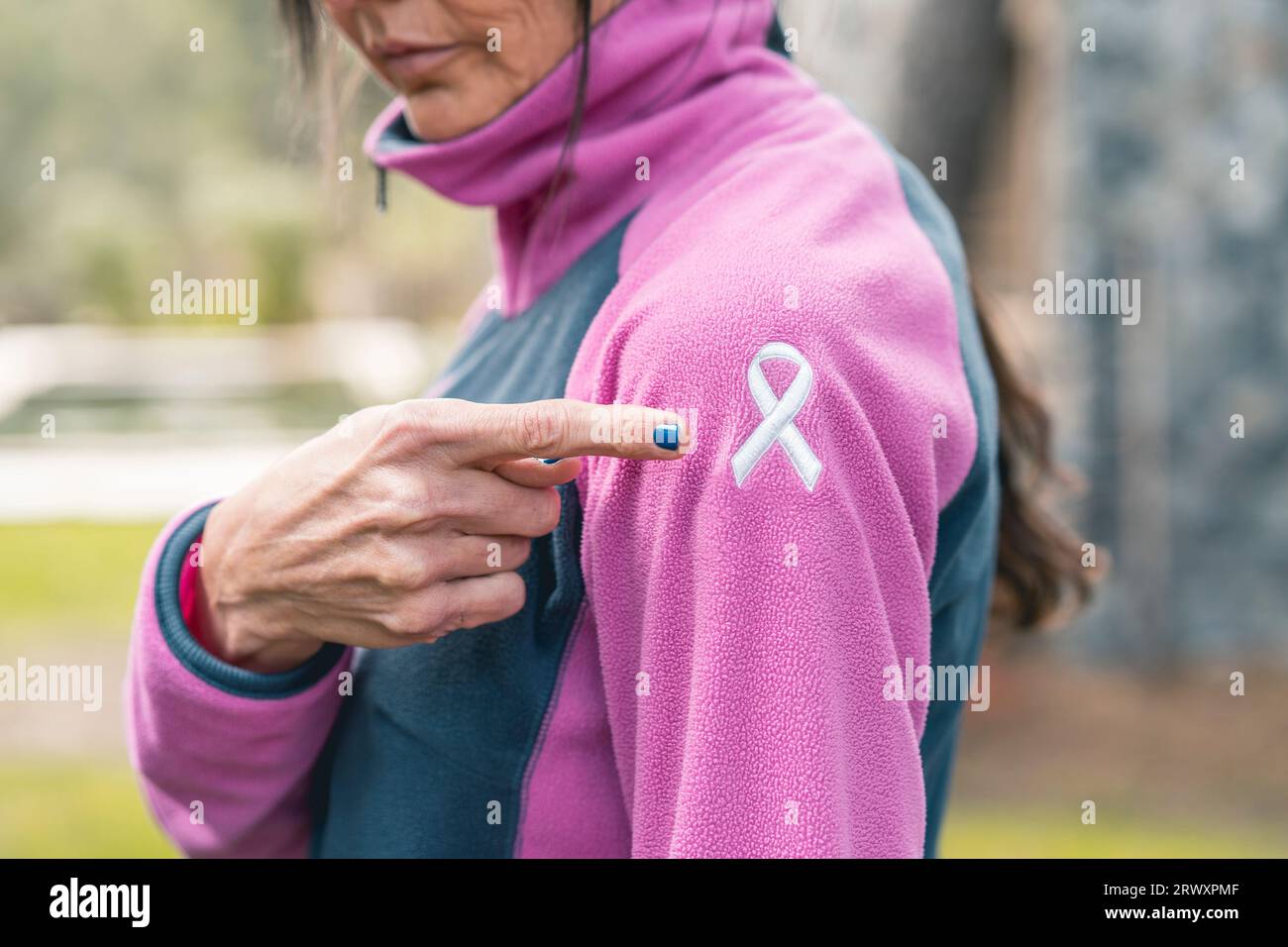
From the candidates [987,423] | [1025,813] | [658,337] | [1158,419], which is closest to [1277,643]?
[1158,419]

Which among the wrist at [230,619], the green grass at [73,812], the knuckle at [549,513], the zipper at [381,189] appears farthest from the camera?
the green grass at [73,812]

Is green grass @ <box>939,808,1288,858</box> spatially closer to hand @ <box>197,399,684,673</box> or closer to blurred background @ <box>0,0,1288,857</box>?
blurred background @ <box>0,0,1288,857</box>

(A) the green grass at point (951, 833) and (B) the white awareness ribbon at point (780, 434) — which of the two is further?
(A) the green grass at point (951, 833)

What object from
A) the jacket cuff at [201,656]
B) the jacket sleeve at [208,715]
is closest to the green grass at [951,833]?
the jacket sleeve at [208,715]

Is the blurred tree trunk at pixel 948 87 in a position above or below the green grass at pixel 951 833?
above

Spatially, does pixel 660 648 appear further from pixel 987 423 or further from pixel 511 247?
pixel 511 247

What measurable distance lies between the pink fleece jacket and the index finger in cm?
3

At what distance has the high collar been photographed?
125 cm

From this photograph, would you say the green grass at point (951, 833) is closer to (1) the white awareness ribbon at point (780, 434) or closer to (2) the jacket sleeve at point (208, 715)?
(2) the jacket sleeve at point (208, 715)

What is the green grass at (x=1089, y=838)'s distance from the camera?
4.29 m

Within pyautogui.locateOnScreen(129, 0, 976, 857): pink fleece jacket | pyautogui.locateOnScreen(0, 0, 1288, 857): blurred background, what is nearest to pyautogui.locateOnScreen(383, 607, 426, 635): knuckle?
pyautogui.locateOnScreen(129, 0, 976, 857): pink fleece jacket

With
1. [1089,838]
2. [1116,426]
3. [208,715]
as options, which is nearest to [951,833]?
[1089,838]

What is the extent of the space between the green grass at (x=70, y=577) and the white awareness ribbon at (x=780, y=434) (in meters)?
6.35
